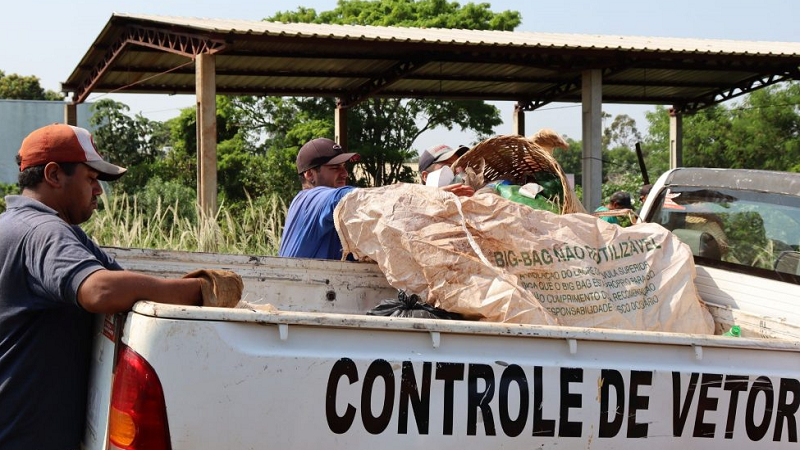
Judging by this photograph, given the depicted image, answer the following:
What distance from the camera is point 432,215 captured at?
3434 mm

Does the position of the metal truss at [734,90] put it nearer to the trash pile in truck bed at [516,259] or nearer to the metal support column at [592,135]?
the metal support column at [592,135]

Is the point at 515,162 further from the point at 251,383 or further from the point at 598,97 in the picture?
the point at 598,97

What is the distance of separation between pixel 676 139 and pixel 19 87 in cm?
4377

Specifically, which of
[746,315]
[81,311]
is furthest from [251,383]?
[746,315]

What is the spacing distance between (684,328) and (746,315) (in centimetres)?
36

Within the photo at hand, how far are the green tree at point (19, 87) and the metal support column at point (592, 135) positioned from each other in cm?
4488

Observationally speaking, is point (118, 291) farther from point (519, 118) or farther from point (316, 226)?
point (519, 118)

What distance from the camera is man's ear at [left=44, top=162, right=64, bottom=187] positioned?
2.58m

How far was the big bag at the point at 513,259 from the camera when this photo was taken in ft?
10.8

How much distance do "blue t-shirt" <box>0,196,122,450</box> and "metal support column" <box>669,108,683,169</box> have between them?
778 inches

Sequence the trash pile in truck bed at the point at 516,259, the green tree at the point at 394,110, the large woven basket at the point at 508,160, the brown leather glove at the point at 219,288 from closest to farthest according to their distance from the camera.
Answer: the brown leather glove at the point at 219,288
the trash pile in truck bed at the point at 516,259
the large woven basket at the point at 508,160
the green tree at the point at 394,110

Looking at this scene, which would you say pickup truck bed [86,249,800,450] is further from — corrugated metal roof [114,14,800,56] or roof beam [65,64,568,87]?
roof beam [65,64,568,87]

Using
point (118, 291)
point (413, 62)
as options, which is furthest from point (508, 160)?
point (413, 62)

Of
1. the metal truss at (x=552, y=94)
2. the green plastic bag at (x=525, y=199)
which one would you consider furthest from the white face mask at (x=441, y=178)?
the metal truss at (x=552, y=94)
